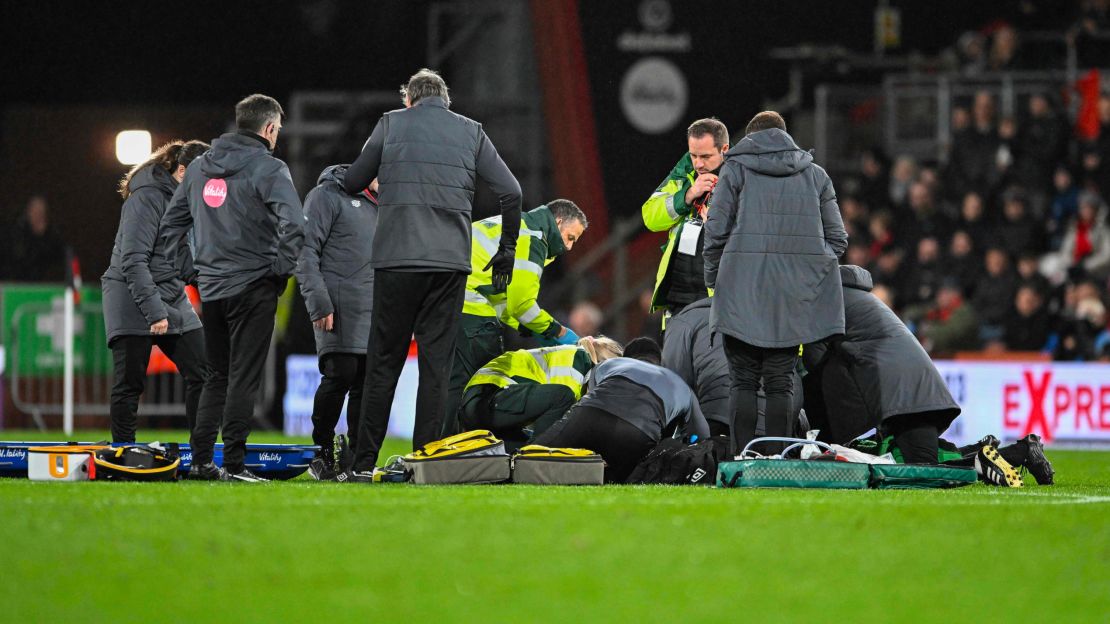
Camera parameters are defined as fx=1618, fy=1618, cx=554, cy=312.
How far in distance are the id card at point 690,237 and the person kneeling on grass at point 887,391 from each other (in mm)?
1065

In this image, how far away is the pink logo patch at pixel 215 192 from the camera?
793 centimetres

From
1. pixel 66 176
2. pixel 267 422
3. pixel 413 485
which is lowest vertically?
pixel 267 422

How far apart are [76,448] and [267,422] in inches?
366

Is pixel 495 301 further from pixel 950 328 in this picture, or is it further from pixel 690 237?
pixel 950 328

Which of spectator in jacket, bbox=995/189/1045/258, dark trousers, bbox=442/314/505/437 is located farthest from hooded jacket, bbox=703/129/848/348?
spectator in jacket, bbox=995/189/1045/258

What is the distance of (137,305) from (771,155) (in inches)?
138

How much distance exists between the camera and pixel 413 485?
25.1 feet

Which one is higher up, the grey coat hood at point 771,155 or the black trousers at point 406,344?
the grey coat hood at point 771,155

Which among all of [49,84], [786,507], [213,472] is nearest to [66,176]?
[49,84]

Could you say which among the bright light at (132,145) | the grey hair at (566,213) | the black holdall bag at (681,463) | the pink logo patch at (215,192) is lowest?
the black holdall bag at (681,463)

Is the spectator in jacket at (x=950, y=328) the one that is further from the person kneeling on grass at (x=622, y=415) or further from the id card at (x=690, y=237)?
the person kneeling on grass at (x=622, y=415)

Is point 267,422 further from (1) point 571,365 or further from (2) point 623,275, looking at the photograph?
(1) point 571,365

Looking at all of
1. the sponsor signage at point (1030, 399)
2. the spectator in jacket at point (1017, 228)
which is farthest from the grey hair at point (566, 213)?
the spectator in jacket at point (1017, 228)

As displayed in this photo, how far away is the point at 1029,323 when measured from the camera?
54.1 ft
